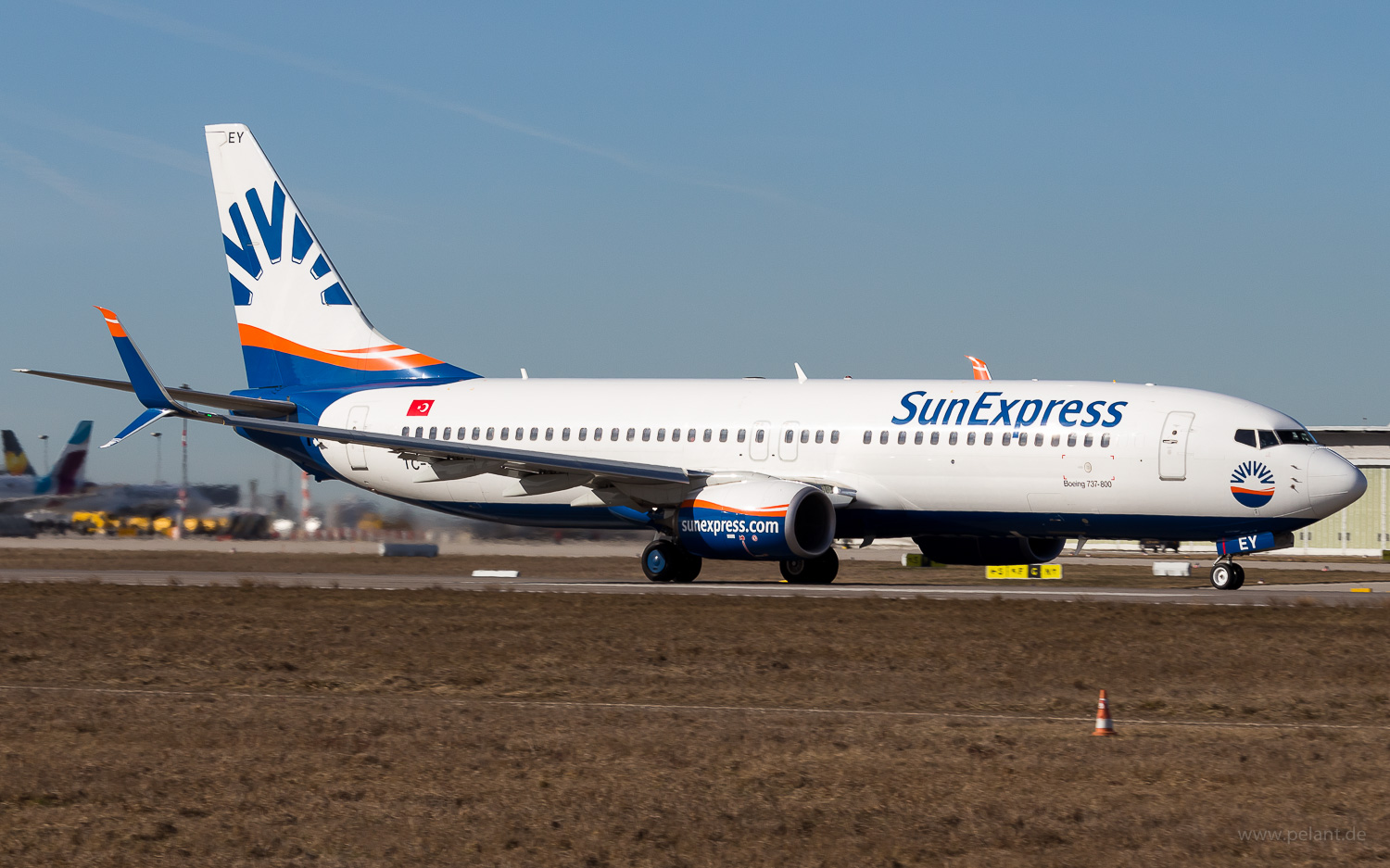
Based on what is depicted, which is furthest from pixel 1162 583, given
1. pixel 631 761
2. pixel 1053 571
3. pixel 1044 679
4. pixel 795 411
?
pixel 631 761

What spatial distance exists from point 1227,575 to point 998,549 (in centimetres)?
490

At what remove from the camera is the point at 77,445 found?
207 ft

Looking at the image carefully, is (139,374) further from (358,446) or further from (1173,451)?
(1173,451)

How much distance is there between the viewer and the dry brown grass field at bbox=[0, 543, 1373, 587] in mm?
37312

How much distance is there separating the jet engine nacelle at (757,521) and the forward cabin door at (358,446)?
9447 millimetres

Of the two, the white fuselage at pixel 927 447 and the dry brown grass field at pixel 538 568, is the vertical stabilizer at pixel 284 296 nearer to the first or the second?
the white fuselage at pixel 927 447

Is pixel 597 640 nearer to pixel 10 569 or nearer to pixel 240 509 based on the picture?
pixel 10 569

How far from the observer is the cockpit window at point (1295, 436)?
1148 inches

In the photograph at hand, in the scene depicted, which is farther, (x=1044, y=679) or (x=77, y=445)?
(x=77, y=445)

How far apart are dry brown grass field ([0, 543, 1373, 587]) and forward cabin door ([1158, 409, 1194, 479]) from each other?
5.76 metres

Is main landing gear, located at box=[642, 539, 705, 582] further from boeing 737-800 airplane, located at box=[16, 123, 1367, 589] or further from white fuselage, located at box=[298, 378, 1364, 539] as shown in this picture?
white fuselage, located at box=[298, 378, 1364, 539]

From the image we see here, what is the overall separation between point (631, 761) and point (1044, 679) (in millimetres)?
6589

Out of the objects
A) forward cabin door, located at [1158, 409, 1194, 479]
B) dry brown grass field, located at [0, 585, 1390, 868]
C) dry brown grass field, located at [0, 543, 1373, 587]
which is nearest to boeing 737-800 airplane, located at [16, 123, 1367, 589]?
forward cabin door, located at [1158, 409, 1194, 479]

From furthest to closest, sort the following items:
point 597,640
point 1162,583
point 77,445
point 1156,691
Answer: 1. point 77,445
2. point 1162,583
3. point 597,640
4. point 1156,691
